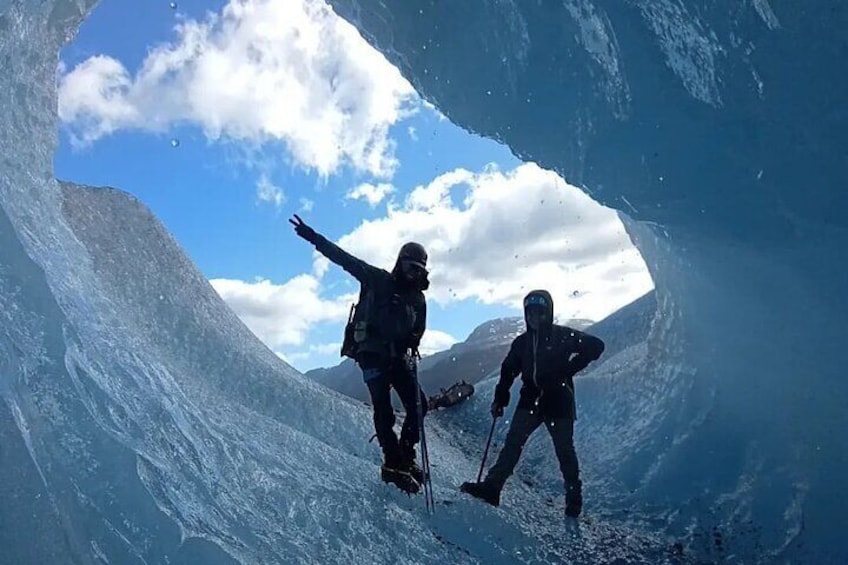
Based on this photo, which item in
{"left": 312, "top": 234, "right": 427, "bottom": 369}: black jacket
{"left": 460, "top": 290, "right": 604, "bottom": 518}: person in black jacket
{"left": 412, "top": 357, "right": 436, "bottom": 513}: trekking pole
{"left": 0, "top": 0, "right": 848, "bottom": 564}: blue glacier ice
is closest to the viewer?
{"left": 0, "top": 0, "right": 848, "bottom": 564}: blue glacier ice

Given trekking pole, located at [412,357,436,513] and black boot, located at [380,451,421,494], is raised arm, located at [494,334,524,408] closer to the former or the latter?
trekking pole, located at [412,357,436,513]

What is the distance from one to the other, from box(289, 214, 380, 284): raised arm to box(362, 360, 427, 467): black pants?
697 mm

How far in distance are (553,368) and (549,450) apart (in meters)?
4.10

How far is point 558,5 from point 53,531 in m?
5.36

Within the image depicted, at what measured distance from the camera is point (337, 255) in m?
5.55

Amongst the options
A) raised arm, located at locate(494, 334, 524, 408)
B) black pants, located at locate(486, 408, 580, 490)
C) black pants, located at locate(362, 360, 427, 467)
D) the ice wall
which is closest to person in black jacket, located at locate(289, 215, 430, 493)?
black pants, located at locate(362, 360, 427, 467)

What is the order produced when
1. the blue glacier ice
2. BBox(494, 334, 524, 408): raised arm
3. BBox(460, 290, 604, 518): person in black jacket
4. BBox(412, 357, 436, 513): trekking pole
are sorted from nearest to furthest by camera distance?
the blue glacier ice
BBox(412, 357, 436, 513): trekking pole
BBox(460, 290, 604, 518): person in black jacket
BBox(494, 334, 524, 408): raised arm

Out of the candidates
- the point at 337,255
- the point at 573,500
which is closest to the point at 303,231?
the point at 337,255

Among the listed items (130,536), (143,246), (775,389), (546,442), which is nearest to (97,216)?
(143,246)

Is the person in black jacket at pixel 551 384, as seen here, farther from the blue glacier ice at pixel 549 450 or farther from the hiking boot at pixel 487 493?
the blue glacier ice at pixel 549 450

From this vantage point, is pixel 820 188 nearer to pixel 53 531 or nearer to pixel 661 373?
pixel 661 373

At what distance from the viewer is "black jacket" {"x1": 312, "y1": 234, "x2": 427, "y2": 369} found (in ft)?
18.4

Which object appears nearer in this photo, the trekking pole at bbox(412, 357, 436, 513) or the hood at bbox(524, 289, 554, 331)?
the trekking pole at bbox(412, 357, 436, 513)

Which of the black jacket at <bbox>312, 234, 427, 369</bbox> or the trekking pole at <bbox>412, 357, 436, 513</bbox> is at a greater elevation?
the black jacket at <bbox>312, 234, 427, 369</bbox>
